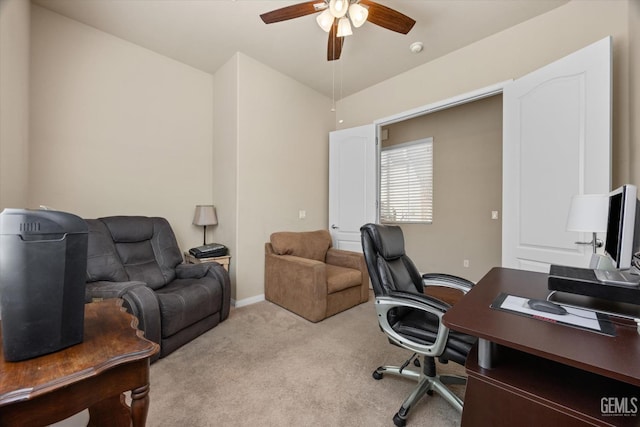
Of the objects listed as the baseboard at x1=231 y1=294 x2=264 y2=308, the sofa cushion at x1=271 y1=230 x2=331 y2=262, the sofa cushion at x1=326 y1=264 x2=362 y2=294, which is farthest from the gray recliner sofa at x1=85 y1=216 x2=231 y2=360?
the sofa cushion at x1=326 y1=264 x2=362 y2=294

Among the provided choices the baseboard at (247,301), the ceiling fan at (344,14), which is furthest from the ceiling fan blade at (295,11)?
the baseboard at (247,301)

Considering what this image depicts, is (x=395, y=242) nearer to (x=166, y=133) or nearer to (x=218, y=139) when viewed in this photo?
(x=218, y=139)

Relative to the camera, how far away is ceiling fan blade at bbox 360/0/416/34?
190cm

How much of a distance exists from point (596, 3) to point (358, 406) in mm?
3456

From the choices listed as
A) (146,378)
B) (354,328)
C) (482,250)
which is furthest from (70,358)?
(482,250)

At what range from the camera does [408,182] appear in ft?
14.9

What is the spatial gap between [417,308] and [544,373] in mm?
541

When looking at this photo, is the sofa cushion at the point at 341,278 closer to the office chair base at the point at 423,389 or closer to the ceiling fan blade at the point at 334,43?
the office chair base at the point at 423,389

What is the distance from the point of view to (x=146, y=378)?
0.77 m

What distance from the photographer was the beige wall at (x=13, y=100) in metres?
1.57

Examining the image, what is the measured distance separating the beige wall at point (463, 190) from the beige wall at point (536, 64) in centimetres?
34

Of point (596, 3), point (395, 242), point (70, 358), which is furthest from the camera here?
point (596, 3)

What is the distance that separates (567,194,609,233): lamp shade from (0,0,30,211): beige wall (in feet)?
11.1

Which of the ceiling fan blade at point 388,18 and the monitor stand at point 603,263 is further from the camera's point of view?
the ceiling fan blade at point 388,18
